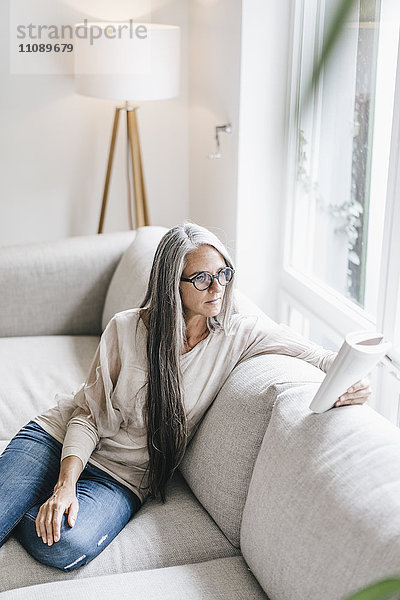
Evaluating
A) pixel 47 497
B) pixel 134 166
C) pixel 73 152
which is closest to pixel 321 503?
pixel 47 497

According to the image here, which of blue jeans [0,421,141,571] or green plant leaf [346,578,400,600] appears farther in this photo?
blue jeans [0,421,141,571]

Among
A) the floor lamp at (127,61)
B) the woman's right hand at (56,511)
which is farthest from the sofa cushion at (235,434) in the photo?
the floor lamp at (127,61)

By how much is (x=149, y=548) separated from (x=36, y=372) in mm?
1021

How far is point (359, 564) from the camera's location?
3.45 ft

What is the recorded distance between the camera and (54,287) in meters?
2.72

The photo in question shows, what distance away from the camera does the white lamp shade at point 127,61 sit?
2.83 m

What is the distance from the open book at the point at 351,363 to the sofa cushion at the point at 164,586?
1.27ft

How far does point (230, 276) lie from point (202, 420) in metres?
0.36

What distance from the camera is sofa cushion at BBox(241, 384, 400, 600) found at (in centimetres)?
107

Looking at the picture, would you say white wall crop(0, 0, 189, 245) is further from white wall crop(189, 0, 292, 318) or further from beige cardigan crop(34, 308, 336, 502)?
beige cardigan crop(34, 308, 336, 502)

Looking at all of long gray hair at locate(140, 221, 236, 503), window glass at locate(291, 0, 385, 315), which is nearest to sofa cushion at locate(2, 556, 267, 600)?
long gray hair at locate(140, 221, 236, 503)

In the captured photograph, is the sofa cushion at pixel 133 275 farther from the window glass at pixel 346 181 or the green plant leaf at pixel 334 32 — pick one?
the green plant leaf at pixel 334 32

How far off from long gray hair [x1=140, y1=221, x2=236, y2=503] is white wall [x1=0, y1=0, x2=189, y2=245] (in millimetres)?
2000

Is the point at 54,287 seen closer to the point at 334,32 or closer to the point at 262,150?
the point at 262,150
